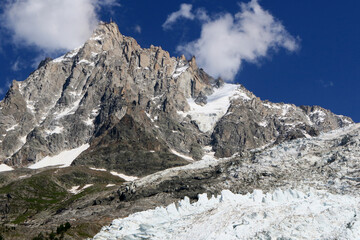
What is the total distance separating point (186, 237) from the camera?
4891cm

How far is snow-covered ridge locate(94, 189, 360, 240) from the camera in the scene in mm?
44031

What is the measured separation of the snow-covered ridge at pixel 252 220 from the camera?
4403cm

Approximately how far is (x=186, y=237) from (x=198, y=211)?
987cm

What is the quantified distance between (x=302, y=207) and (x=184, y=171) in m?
82.5

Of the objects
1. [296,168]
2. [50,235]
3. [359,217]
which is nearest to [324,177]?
[296,168]

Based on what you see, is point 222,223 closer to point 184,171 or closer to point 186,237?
point 186,237

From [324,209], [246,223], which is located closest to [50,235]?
[246,223]

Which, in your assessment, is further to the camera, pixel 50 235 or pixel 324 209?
pixel 50 235

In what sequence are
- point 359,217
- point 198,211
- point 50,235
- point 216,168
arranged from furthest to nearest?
point 216,168, point 50,235, point 198,211, point 359,217

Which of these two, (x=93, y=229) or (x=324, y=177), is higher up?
(x=324, y=177)

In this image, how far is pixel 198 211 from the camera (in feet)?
192

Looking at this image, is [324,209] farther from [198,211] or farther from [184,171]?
[184,171]

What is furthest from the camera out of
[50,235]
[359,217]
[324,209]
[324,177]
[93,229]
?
[324,177]

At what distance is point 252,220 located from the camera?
157ft
